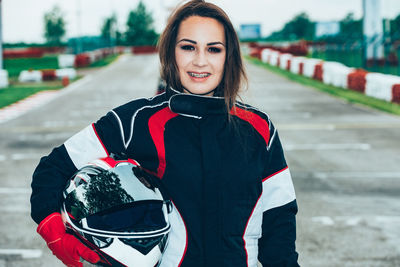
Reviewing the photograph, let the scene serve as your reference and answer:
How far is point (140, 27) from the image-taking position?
359 feet

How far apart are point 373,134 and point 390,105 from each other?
4663 mm

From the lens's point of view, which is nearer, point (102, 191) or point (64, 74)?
point (102, 191)

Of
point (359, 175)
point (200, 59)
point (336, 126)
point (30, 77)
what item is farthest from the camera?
point (30, 77)

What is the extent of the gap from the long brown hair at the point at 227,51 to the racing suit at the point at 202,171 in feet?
0.24

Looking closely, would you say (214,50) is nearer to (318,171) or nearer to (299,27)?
(318,171)

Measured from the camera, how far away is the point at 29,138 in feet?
38.9

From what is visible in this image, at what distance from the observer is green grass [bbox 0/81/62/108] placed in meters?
19.3

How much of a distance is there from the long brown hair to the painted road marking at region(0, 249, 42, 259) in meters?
3.80

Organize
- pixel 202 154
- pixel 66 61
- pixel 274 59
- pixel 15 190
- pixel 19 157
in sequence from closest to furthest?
pixel 202 154 → pixel 15 190 → pixel 19 157 → pixel 274 59 → pixel 66 61

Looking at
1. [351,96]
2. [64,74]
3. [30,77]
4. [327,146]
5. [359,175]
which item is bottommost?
[359,175]

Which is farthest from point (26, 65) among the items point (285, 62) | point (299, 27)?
point (299, 27)

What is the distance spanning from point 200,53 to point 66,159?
675mm

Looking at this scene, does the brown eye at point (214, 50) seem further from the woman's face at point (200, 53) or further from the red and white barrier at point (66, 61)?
the red and white barrier at point (66, 61)

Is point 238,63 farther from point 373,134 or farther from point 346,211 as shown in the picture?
point 373,134
